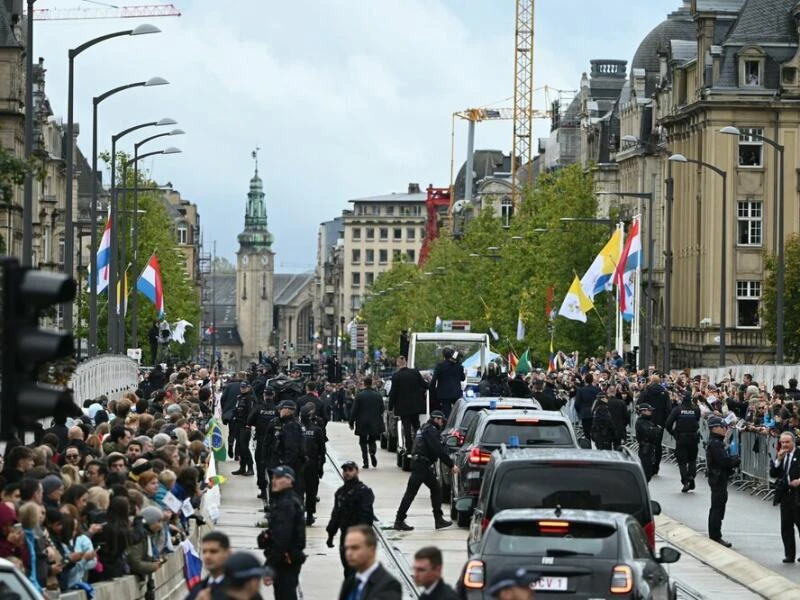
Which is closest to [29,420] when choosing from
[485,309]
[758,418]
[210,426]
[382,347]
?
[210,426]

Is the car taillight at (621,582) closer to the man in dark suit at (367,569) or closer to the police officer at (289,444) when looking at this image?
the man in dark suit at (367,569)

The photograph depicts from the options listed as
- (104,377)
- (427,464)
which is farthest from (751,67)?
(427,464)

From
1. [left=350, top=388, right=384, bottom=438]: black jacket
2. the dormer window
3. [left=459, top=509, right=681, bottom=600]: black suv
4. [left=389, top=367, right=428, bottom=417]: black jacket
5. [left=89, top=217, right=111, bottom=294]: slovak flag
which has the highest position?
the dormer window

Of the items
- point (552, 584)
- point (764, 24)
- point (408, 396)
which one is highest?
point (764, 24)

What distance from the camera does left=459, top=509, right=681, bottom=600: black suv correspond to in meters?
16.1

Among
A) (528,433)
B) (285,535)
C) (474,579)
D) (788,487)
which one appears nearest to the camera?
(474,579)

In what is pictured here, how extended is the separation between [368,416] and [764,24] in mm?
48916

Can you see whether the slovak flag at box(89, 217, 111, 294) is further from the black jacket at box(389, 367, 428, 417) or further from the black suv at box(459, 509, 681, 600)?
the black suv at box(459, 509, 681, 600)

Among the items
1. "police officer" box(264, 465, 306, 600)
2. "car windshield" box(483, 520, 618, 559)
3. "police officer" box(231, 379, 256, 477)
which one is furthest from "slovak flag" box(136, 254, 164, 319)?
"car windshield" box(483, 520, 618, 559)

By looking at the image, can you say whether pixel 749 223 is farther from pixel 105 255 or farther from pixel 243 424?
pixel 243 424

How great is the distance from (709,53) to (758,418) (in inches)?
2007

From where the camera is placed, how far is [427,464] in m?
29.3

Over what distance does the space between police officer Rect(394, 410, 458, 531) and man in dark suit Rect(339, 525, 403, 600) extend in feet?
52.5

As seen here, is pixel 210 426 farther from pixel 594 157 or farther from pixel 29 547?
pixel 594 157
